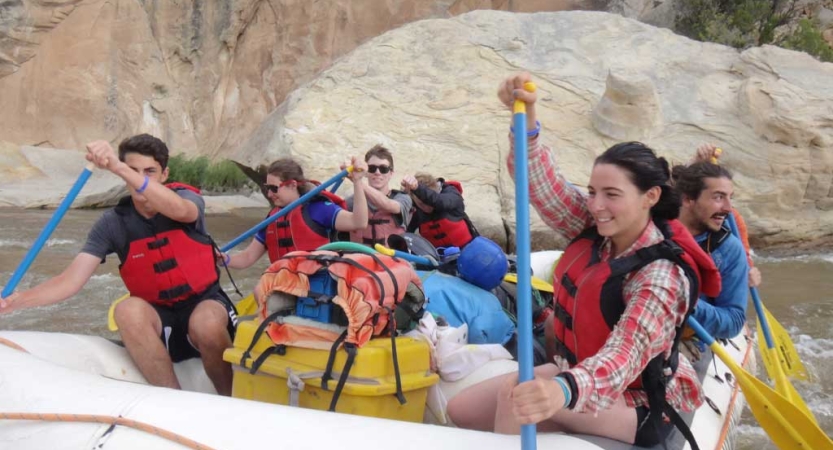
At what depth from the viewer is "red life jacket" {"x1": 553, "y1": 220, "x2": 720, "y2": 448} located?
167cm

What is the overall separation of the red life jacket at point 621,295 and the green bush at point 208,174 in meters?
12.8

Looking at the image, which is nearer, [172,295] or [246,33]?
[172,295]

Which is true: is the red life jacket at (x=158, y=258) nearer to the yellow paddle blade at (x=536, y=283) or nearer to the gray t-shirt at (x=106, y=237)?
the gray t-shirt at (x=106, y=237)

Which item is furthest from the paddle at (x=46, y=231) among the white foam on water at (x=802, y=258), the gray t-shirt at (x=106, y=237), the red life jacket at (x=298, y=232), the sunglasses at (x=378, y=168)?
the white foam on water at (x=802, y=258)

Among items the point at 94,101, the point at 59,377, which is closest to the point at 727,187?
the point at 59,377

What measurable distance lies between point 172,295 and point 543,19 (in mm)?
7535

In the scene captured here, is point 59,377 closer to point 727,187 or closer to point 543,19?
point 727,187

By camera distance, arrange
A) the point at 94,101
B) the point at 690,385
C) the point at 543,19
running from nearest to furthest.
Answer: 1. the point at 690,385
2. the point at 543,19
3. the point at 94,101

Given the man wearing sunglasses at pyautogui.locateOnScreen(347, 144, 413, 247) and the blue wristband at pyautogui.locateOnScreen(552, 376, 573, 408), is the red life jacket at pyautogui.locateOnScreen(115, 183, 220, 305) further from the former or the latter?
the blue wristband at pyautogui.locateOnScreen(552, 376, 573, 408)

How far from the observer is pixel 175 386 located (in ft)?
8.13

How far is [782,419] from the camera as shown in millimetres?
1992

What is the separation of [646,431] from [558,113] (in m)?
6.48

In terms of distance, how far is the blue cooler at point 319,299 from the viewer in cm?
210

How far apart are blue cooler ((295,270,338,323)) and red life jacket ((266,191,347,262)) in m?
1.29
